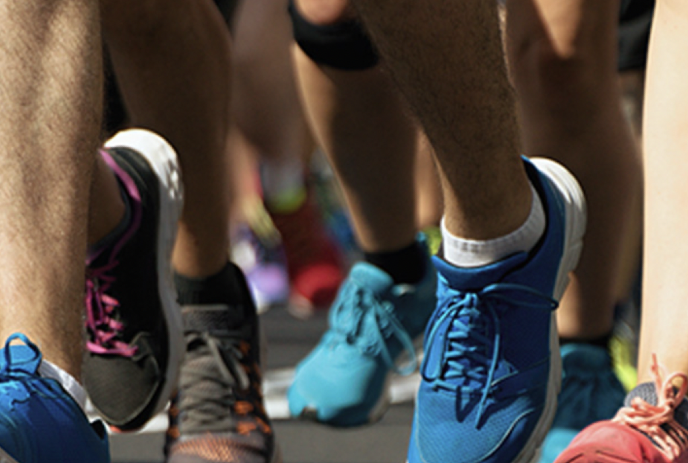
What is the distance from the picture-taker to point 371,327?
7.12 feet

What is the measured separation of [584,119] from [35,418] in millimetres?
1139

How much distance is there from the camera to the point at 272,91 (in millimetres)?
4711

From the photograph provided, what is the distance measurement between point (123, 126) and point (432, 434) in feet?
8.19

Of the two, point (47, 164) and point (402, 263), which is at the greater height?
point (47, 164)

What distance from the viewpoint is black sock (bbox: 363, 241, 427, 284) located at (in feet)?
7.33

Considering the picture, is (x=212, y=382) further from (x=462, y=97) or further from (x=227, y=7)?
(x=227, y=7)

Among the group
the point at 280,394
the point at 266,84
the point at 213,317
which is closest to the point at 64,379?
the point at 213,317

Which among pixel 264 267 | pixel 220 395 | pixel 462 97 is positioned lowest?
pixel 264 267

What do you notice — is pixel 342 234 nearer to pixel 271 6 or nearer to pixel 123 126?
pixel 271 6

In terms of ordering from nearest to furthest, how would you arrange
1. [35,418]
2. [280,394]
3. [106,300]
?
1. [35,418]
2. [106,300]
3. [280,394]

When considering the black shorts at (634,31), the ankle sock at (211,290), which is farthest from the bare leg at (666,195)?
the black shorts at (634,31)

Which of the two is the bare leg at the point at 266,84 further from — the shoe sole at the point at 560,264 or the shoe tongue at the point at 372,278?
the shoe sole at the point at 560,264

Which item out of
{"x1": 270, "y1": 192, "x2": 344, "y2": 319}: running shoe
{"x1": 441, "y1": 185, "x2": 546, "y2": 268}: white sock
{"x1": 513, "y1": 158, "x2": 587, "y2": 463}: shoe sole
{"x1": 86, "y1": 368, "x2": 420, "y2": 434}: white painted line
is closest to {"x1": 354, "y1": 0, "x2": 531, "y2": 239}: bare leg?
{"x1": 441, "y1": 185, "x2": 546, "y2": 268}: white sock

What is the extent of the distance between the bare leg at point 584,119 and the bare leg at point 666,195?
1.00 feet
